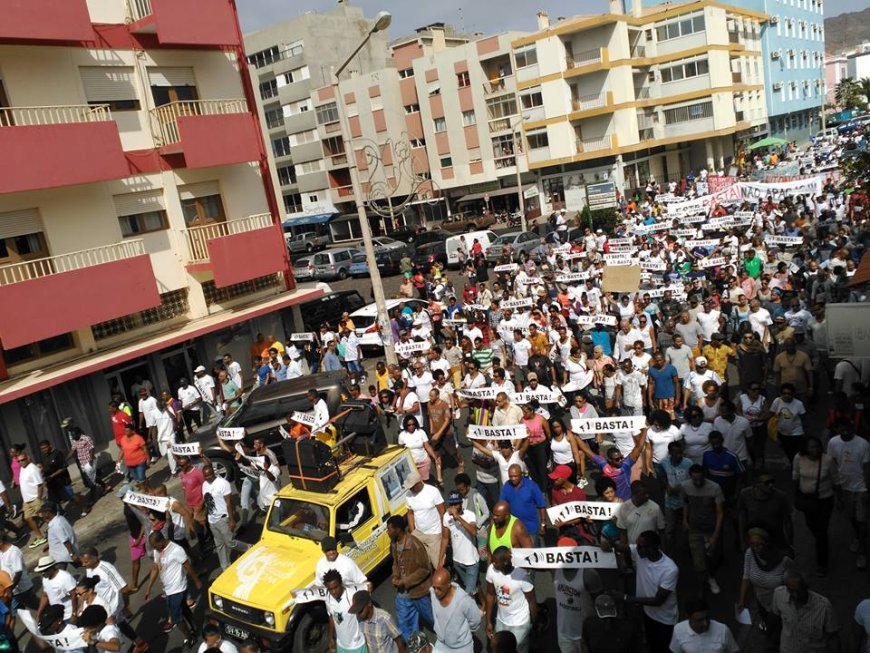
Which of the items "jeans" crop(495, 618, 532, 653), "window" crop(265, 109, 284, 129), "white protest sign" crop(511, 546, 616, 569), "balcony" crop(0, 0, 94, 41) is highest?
"window" crop(265, 109, 284, 129)

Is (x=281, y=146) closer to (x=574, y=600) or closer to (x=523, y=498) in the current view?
(x=523, y=498)

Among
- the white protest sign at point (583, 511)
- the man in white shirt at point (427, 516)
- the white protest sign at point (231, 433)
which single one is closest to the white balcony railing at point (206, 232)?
the white protest sign at point (231, 433)

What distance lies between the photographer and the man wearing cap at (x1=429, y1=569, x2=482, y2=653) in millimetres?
6152

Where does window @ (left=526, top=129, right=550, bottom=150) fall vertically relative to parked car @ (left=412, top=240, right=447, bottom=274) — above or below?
above

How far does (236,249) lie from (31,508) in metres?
10.1

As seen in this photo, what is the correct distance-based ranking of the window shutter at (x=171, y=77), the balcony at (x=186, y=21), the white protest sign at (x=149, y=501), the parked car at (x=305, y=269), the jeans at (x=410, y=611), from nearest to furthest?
the jeans at (x=410, y=611) → the white protest sign at (x=149, y=501) → the balcony at (x=186, y=21) → the window shutter at (x=171, y=77) → the parked car at (x=305, y=269)

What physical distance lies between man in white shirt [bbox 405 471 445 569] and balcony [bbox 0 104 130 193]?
13.2 metres

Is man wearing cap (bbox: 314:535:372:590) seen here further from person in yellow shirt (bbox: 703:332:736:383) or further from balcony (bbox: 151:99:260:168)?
balcony (bbox: 151:99:260:168)

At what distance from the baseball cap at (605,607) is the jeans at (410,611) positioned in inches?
79.6

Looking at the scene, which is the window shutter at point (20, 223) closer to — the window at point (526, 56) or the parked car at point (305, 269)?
the parked car at point (305, 269)

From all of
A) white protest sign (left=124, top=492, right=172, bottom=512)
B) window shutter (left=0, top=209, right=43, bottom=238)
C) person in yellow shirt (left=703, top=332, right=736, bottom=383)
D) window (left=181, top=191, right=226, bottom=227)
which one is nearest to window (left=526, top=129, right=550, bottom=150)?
window (left=181, top=191, right=226, bottom=227)

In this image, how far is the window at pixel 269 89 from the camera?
63.8m

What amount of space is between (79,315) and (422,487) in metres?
12.7

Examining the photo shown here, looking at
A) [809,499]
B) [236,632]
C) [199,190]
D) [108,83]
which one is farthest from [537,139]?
[236,632]
